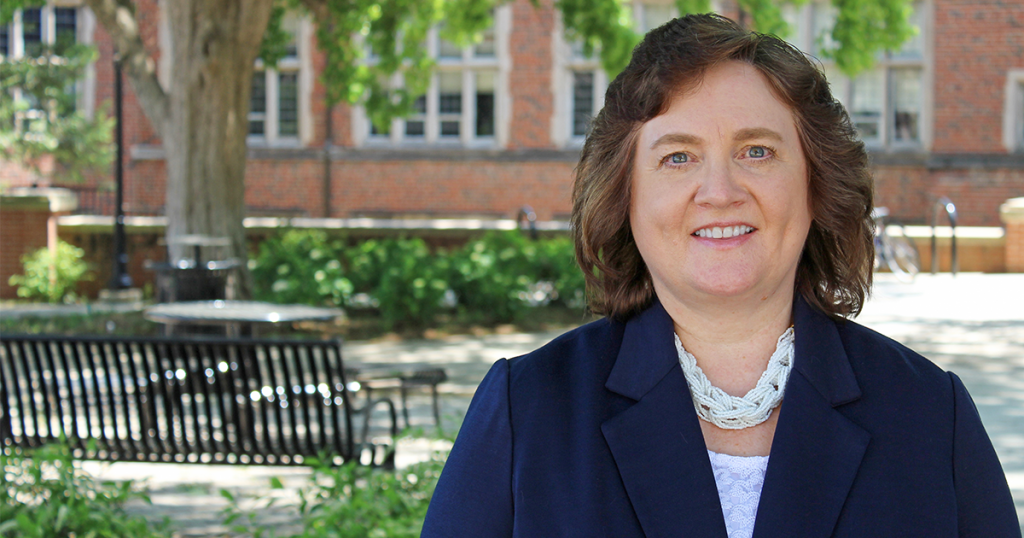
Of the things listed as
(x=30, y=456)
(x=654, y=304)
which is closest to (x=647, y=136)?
(x=654, y=304)

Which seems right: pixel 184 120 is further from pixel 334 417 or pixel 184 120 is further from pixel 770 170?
pixel 770 170

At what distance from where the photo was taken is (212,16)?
32.2 feet

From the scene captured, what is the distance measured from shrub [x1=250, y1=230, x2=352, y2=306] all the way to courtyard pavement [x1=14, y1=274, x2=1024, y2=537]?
1.05 metres

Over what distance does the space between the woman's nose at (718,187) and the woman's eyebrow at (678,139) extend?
0.14ft

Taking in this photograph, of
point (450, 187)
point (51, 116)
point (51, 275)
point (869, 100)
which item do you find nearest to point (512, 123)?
point (450, 187)

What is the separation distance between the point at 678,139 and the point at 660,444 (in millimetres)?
496

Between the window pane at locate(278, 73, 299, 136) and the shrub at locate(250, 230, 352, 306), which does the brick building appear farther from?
the shrub at locate(250, 230, 352, 306)

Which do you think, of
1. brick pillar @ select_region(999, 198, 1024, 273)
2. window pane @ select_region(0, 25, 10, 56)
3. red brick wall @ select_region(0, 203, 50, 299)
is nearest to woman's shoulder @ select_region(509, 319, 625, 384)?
red brick wall @ select_region(0, 203, 50, 299)

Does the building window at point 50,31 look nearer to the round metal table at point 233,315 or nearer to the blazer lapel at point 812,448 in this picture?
the round metal table at point 233,315

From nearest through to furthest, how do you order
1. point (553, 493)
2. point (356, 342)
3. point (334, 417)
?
point (553, 493), point (334, 417), point (356, 342)

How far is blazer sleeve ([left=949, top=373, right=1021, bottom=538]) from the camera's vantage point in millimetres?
1642

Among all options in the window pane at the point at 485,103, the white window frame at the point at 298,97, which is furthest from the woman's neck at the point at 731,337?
the white window frame at the point at 298,97

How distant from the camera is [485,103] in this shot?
72.1 feet

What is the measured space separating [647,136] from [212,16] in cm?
889
